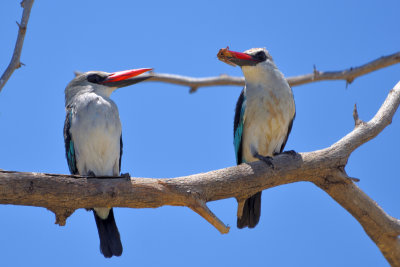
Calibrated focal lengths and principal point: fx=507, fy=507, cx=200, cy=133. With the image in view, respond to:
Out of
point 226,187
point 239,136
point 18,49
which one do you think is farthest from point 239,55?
point 18,49

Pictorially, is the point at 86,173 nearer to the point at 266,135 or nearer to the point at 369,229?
the point at 266,135

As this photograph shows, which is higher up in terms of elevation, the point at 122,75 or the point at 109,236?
the point at 122,75

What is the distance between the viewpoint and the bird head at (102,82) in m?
5.97

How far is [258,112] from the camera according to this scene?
598 cm

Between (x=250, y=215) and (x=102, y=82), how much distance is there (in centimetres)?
234

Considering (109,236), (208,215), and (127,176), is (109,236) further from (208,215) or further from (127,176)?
(208,215)

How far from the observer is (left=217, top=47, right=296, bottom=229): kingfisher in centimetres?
593

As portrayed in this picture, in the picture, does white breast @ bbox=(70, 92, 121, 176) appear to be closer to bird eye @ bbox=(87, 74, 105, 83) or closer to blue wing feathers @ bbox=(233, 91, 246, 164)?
bird eye @ bbox=(87, 74, 105, 83)

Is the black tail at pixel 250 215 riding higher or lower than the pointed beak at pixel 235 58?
lower

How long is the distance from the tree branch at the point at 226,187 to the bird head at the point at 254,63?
3.97ft

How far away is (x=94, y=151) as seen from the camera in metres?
5.47

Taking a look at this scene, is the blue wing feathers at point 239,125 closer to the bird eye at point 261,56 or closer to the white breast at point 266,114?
the white breast at point 266,114

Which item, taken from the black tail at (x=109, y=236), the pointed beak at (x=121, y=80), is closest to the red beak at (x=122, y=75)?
the pointed beak at (x=121, y=80)

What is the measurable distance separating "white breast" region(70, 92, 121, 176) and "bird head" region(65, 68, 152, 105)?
12.5 inches
